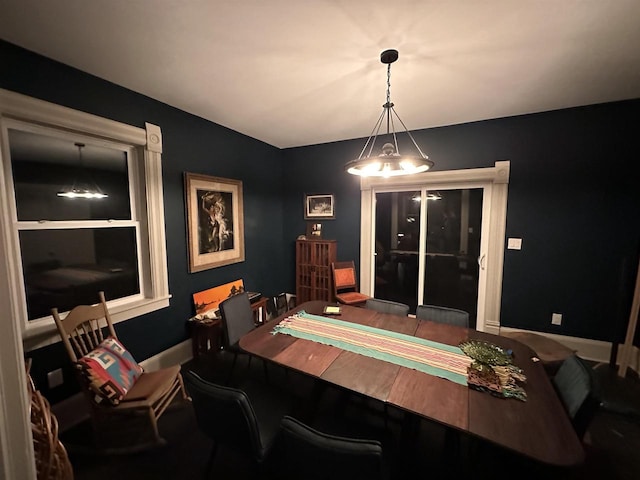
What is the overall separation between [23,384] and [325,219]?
3.60 metres

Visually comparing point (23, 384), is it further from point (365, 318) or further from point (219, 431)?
point (365, 318)

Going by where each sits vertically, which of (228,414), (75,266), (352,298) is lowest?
(352,298)

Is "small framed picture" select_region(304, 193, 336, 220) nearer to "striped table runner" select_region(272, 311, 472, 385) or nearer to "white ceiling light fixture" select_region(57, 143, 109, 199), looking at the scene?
"striped table runner" select_region(272, 311, 472, 385)

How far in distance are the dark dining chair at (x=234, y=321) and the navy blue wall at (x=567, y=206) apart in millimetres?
2683

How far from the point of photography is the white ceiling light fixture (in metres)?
2.07

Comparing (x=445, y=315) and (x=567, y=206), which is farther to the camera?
(x=567, y=206)

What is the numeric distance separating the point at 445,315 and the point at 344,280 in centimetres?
164

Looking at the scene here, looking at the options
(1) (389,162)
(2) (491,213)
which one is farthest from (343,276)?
(1) (389,162)

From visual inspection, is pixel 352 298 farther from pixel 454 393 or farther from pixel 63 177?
pixel 63 177

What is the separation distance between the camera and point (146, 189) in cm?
244

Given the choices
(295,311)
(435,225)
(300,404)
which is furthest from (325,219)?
(300,404)

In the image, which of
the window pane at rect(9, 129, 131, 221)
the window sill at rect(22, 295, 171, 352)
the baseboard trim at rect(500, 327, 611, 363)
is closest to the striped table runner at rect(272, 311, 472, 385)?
the window sill at rect(22, 295, 171, 352)

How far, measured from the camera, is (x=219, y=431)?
4.46 feet

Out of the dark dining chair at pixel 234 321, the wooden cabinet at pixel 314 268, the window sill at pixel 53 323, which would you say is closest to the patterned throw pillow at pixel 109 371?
the window sill at pixel 53 323
